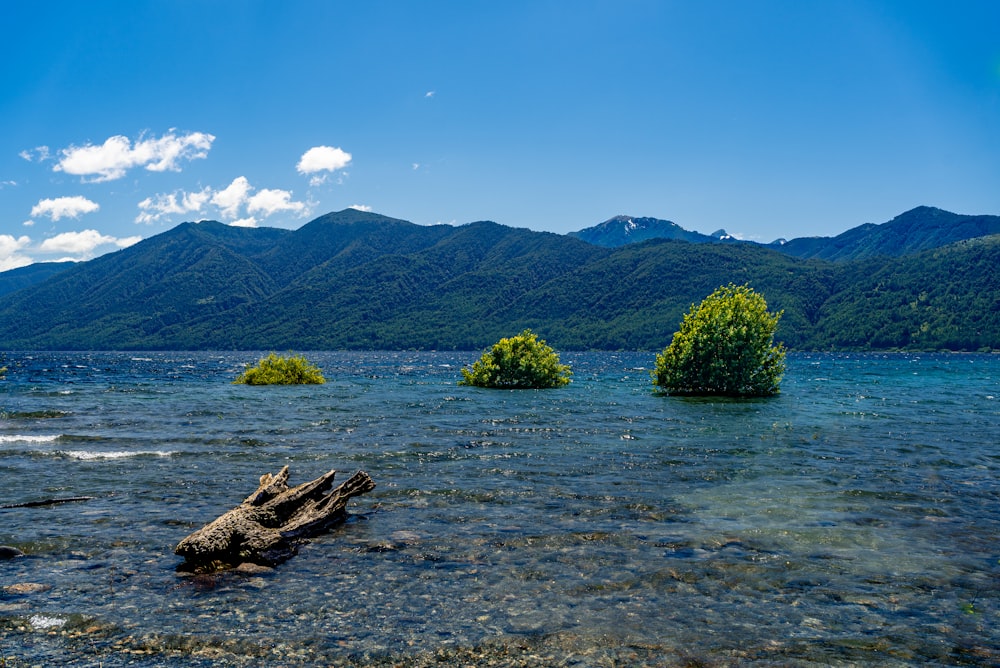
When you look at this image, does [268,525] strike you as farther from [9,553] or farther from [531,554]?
[531,554]

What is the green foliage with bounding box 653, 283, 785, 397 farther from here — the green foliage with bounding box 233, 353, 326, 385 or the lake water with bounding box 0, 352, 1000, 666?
the green foliage with bounding box 233, 353, 326, 385

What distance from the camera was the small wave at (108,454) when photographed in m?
24.8

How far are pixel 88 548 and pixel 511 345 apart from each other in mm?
56199

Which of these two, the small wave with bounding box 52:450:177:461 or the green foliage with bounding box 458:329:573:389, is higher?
the green foliage with bounding box 458:329:573:389

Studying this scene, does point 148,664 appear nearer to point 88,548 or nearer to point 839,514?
point 88,548

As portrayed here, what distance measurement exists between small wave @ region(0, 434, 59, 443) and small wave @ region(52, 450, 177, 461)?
4294 mm

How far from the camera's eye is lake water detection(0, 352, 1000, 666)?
8828 mm

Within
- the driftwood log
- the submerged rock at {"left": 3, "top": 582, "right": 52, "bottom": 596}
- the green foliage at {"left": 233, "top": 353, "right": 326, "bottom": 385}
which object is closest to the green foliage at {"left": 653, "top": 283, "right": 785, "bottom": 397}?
the green foliage at {"left": 233, "top": 353, "right": 326, "bottom": 385}

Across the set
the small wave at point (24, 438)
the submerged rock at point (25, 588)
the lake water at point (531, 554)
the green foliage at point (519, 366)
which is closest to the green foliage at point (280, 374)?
the green foliage at point (519, 366)

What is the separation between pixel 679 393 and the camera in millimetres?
56719

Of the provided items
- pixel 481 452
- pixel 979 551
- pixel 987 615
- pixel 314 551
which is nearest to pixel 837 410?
pixel 481 452

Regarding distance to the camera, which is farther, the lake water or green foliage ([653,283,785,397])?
green foliage ([653,283,785,397])

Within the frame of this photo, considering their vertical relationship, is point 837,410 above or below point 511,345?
below

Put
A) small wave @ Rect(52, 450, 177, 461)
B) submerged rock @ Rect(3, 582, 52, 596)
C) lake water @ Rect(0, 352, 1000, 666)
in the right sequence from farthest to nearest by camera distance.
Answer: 1. small wave @ Rect(52, 450, 177, 461)
2. submerged rock @ Rect(3, 582, 52, 596)
3. lake water @ Rect(0, 352, 1000, 666)
